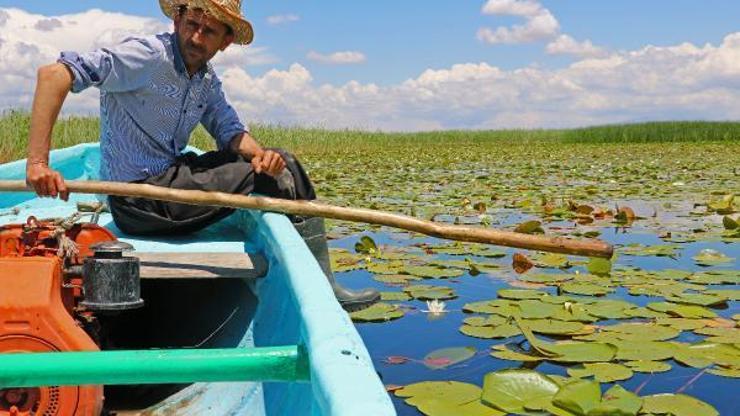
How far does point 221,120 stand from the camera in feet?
9.59

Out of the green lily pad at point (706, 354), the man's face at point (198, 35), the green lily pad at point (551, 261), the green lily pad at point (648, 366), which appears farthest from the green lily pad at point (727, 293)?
the man's face at point (198, 35)

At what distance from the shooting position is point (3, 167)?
372 cm

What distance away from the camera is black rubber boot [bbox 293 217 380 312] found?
9.05ft

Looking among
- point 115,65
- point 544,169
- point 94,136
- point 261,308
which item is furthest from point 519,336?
point 94,136

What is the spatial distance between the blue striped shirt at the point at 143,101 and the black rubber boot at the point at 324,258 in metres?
0.56

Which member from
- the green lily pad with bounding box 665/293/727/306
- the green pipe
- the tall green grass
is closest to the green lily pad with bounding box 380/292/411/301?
the green lily pad with bounding box 665/293/727/306

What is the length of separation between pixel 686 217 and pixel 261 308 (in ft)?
14.0

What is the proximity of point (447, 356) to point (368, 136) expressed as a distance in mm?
24836

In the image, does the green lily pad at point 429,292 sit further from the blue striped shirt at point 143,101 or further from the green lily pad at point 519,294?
the blue striped shirt at point 143,101

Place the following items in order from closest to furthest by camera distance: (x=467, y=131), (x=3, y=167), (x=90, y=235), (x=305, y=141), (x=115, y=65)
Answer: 1. (x=90, y=235)
2. (x=115, y=65)
3. (x=3, y=167)
4. (x=305, y=141)
5. (x=467, y=131)

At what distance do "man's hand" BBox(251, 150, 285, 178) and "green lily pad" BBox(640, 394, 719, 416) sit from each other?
1373 mm

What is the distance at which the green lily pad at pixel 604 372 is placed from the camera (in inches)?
82.4

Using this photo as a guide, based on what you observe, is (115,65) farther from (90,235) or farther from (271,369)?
(271,369)

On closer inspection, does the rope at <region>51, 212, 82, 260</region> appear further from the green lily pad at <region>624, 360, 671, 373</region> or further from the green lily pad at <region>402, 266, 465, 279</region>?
the green lily pad at <region>402, 266, 465, 279</region>
